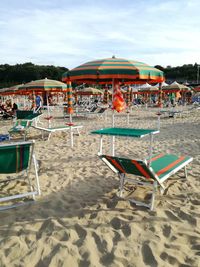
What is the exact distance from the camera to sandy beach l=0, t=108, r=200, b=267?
87.9 inches

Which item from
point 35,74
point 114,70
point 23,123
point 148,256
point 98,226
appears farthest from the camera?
point 35,74

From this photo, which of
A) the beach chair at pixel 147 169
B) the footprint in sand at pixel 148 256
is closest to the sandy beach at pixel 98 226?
the footprint in sand at pixel 148 256

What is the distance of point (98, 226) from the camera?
8.95 feet

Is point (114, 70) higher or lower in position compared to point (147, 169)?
higher

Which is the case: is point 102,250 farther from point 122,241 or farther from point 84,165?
point 84,165

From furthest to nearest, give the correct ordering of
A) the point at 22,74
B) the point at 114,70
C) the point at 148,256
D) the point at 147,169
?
the point at 22,74 → the point at 114,70 → the point at 147,169 → the point at 148,256

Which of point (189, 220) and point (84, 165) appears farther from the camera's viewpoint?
point (84, 165)

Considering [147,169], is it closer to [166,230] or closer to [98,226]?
[166,230]

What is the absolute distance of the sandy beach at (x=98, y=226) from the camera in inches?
87.9

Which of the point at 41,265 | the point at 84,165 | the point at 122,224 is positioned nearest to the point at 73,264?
the point at 41,265

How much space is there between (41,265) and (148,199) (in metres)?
1.72

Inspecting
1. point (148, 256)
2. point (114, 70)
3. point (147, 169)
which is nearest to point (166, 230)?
point (148, 256)

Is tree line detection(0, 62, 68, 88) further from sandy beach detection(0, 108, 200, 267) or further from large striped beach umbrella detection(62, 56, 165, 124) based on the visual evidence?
sandy beach detection(0, 108, 200, 267)

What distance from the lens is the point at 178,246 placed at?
2.35 meters
